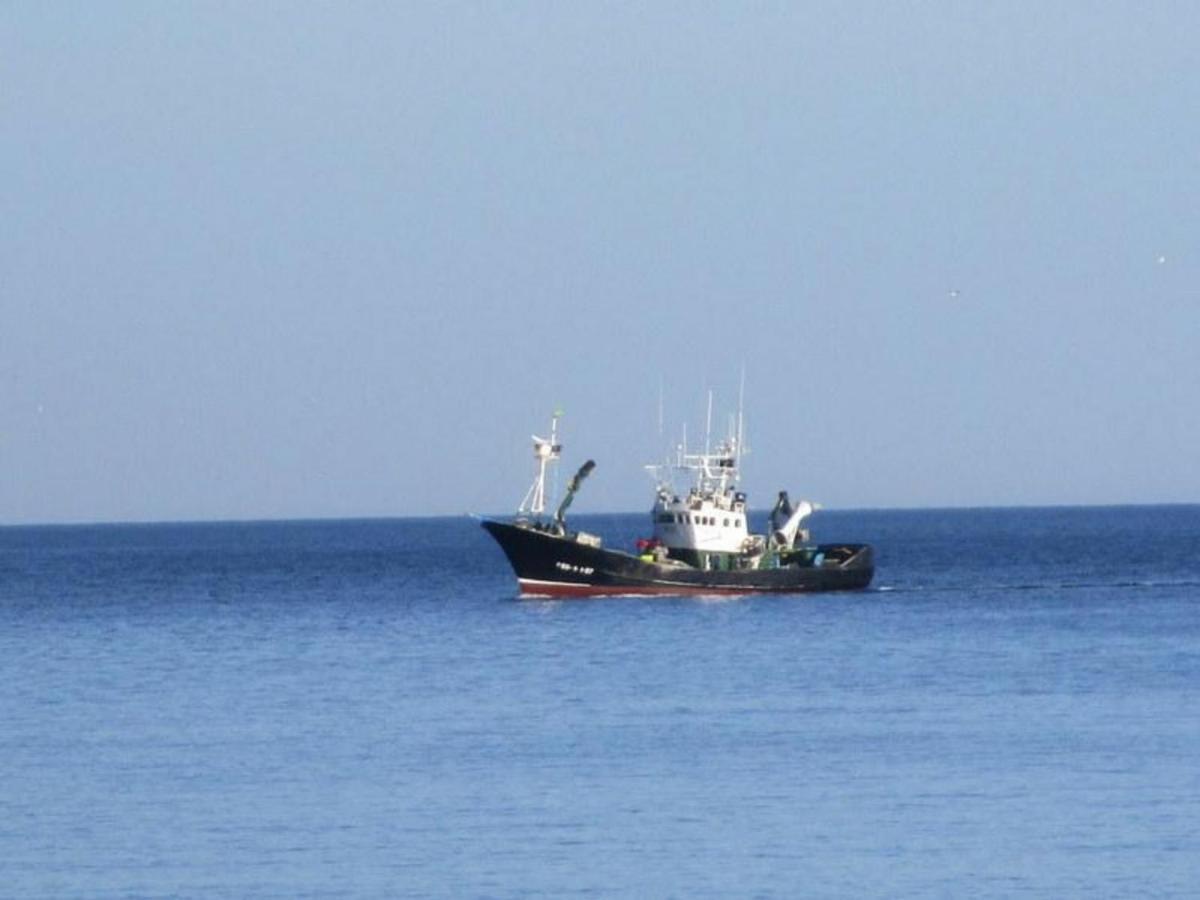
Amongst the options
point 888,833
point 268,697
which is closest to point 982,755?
point 888,833

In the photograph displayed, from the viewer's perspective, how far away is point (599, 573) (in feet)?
320

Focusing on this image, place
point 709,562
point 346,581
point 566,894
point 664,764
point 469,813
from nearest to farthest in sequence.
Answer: point 566,894 → point 469,813 → point 664,764 → point 709,562 → point 346,581

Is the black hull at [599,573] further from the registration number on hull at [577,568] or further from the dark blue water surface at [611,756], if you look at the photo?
the dark blue water surface at [611,756]

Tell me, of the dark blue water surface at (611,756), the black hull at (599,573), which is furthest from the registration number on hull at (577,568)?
the dark blue water surface at (611,756)

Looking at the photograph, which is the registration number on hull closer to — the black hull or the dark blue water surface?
the black hull

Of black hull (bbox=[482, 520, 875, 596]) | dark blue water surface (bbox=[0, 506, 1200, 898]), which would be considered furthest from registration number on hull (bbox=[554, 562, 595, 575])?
dark blue water surface (bbox=[0, 506, 1200, 898])

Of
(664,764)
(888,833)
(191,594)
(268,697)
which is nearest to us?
(888,833)

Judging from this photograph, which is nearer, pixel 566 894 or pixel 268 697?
pixel 566 894

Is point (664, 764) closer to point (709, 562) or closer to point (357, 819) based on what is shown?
point (357, 819)

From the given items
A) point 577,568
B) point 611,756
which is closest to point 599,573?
point 577,568

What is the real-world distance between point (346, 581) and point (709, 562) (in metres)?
44.7

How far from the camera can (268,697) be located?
60125 mm

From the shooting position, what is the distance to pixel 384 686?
6256 cm

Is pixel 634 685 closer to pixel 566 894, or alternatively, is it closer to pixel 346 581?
pixel 566 894
